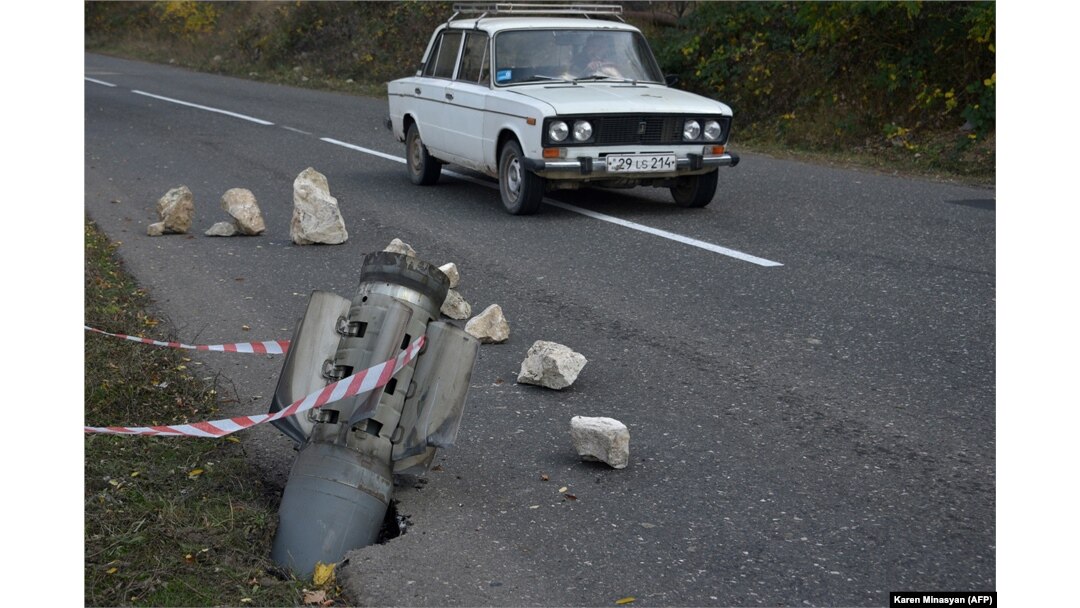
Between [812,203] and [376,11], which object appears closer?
[812,203]

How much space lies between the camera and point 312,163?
43.3ft

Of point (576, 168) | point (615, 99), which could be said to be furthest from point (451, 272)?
point (615, 99)

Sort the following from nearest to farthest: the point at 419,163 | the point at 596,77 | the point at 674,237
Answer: the point at 674,237 < the point at 596,77 < the point at 419,163

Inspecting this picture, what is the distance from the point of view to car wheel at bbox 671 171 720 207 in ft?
32.9

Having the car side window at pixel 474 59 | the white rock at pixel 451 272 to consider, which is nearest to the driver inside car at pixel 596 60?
the car side window at pixel 474 59

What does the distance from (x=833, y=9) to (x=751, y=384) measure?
38.6ft

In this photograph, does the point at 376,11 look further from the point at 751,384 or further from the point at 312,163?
the point at 751,384

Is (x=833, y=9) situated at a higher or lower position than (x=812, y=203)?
higher

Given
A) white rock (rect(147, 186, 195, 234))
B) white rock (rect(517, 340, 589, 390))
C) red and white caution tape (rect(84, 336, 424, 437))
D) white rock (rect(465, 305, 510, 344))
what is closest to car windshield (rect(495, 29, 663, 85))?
white rock (rect(147, 186, 195, 234))

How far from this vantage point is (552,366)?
530 centimetres

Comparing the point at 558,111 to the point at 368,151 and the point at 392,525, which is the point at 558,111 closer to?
the point at 368,151

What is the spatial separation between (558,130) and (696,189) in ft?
4.80

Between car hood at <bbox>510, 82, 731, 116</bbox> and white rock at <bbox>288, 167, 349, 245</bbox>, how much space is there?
198cm

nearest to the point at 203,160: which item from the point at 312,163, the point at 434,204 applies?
the point at 312,163
